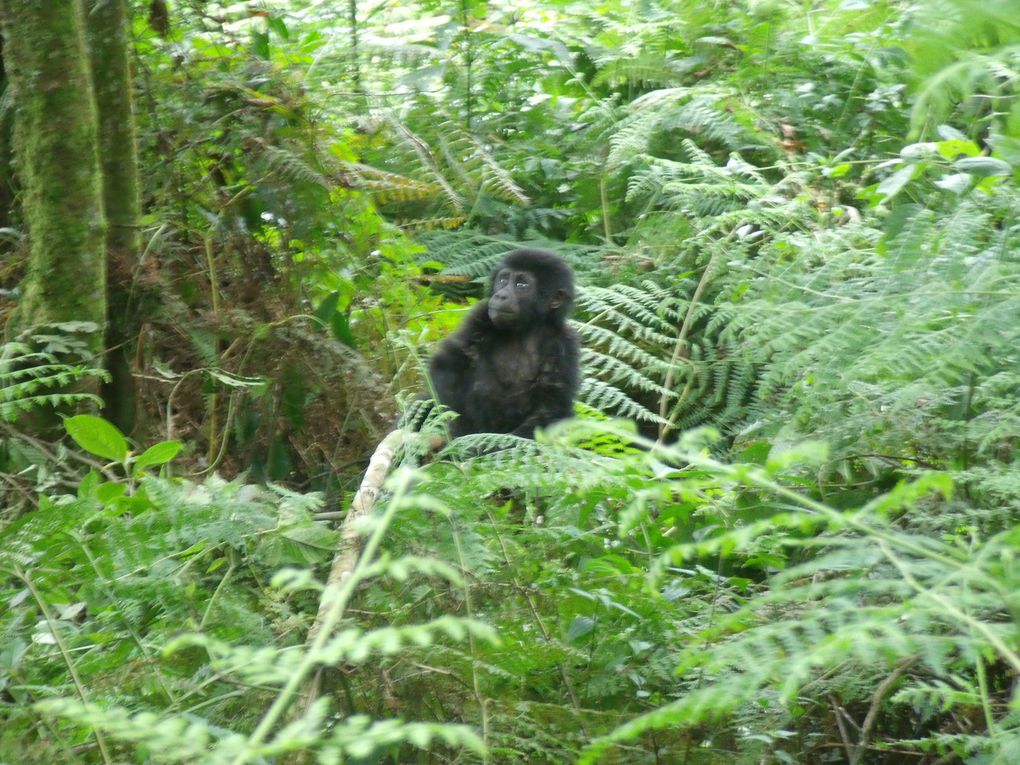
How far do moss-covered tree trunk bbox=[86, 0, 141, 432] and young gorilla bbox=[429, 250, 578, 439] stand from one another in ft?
6.23

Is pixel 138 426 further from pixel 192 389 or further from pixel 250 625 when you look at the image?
pixel 250 625

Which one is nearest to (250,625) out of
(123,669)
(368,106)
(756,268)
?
(123,669)

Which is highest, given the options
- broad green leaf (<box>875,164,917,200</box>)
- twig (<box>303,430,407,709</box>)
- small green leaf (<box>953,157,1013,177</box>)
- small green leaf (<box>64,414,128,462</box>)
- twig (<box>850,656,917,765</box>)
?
small green leaf (<box>953,157,1013,177</box>)

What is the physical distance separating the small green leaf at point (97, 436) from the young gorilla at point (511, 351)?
3.04 m

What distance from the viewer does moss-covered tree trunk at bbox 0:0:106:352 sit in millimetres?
3865

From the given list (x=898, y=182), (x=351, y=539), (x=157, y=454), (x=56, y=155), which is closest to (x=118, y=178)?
(x=56, y=155)

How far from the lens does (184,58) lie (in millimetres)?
5219

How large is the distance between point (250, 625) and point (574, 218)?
529 centimetres

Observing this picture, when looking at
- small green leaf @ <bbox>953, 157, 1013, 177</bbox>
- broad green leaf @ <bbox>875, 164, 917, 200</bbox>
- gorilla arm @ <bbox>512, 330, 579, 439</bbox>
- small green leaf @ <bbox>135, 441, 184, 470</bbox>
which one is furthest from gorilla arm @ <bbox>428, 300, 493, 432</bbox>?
small green leaf @ <bbox>135, 441, 184, 470</bbox>

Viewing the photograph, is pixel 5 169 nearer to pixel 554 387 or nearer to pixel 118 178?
pixel 118 178

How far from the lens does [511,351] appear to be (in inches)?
243

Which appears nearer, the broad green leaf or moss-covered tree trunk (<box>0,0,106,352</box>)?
the broad green leaf

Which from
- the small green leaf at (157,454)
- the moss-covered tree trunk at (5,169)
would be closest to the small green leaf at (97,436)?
the small green leaf at (157,454)

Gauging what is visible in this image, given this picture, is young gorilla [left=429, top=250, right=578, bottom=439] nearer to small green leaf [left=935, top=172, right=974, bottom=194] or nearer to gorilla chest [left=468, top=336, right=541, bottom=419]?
gorilla chest [left=468, top=336, right=541, bottom=419]
